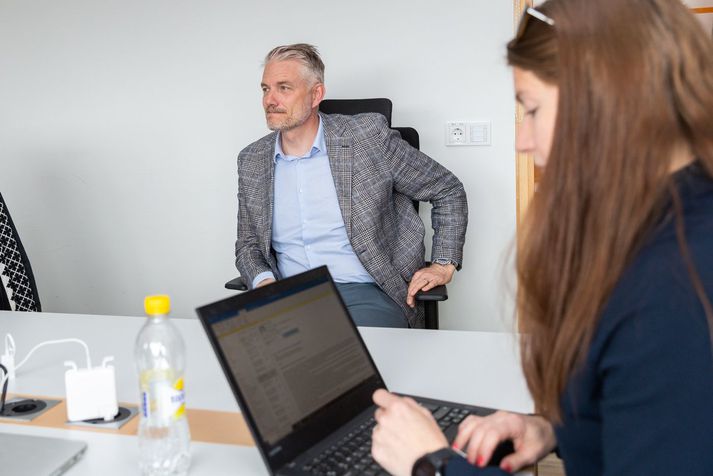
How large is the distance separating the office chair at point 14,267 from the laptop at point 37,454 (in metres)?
1.49

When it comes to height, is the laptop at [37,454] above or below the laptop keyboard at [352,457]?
below

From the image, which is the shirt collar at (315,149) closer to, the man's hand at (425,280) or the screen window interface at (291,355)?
the man's hand at (425,280)

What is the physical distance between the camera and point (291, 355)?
1123mm

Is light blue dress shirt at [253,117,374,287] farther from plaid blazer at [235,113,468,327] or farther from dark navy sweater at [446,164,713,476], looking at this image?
dark navy sweater at [446,164,713,476]

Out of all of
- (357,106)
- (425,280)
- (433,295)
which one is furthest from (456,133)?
(433,295)

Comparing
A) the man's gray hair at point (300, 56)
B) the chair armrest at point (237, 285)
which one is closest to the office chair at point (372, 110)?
the chair armrest at point (237, 285)

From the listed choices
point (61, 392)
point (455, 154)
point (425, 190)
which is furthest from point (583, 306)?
point (455, 154)

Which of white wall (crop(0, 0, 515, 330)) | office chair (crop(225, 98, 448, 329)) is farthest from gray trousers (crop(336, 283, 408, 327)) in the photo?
white wall (crop(0, 0, 515, 330))

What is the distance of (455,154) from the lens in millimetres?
2961

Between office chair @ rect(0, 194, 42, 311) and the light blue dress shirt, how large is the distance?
88 cm

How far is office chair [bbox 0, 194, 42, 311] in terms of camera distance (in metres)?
2.55

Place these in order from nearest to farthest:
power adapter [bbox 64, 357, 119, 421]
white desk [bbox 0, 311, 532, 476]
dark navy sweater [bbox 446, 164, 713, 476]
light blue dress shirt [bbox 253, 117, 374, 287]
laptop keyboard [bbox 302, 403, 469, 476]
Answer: dark navy sweater [bbox 446, 164, 713, 476] < laptop keyboard [bbox 302, 403, 469, 476] < white desk [bbox 0, 311, 532, 476] < power adapter [bbox 64, 357, 119, 421] < light blue dress shirt [bbox 253, 117, 374, 287]

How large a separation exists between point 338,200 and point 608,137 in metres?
1.71

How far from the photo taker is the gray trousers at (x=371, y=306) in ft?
7.54
